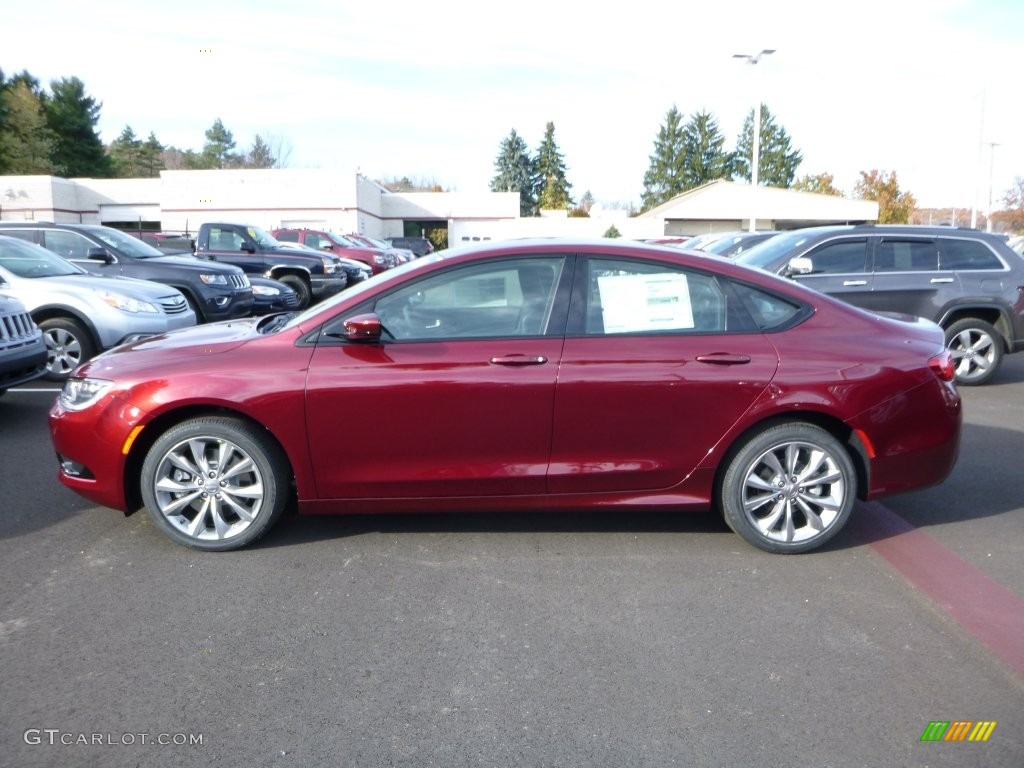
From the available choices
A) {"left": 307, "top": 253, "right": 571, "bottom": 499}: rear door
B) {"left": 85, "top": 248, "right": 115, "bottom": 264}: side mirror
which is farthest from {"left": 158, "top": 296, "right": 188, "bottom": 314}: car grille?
{"left": 307, "top": 253, "right": 571, "bottom": 499}: rear door

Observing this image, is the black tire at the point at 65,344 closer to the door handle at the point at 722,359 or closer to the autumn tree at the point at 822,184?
the door handle at the point at 722,359

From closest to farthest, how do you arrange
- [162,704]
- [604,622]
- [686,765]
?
[686,765] → [162,704] → [604,622]

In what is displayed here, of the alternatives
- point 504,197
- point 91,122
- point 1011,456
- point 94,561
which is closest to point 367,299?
point 94,561

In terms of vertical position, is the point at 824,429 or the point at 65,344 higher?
the point at 65,344

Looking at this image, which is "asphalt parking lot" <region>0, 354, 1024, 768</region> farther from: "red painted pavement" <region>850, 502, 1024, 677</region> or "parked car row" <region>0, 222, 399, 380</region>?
"parked car row" <region>0, 222, 399, 380</region>

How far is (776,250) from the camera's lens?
1019 centimetres

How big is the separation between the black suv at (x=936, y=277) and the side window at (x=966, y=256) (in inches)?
0.5

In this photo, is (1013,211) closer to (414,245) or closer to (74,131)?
(414,245)

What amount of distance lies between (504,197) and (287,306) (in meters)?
44.2

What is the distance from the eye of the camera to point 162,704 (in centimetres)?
320

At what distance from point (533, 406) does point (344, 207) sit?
45676 mm

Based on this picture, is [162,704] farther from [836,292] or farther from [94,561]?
[836,292]

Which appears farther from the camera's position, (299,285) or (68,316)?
(299,285)

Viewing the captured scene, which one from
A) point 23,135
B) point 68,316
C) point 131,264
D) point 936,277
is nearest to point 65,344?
point 68,316
